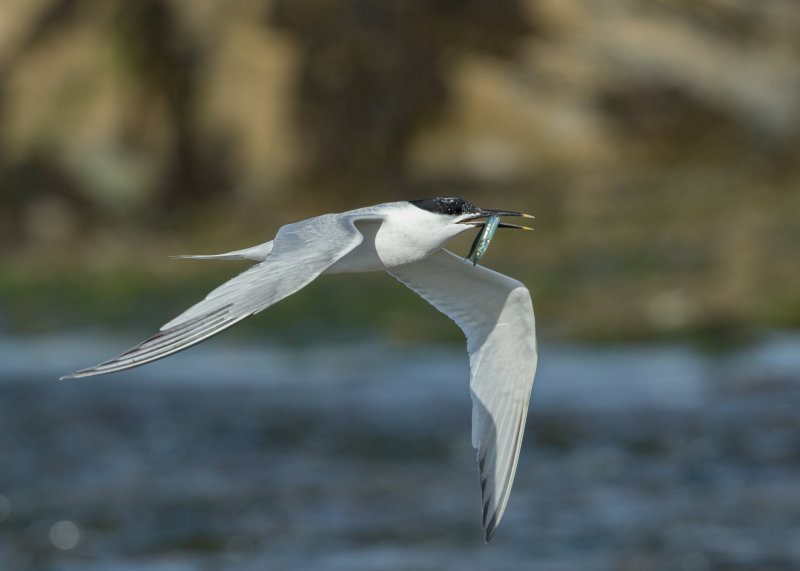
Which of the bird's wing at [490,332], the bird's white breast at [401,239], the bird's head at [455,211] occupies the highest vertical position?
the bird's head at [455,211]

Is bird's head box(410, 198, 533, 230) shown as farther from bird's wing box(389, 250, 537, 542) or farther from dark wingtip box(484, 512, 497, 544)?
dark wingtip box(484, 512, 497, 544)

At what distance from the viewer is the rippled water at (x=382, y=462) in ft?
45.0

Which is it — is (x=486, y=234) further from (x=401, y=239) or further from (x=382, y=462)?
(x=382, y=462)

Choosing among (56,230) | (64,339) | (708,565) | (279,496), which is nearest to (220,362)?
(64,339)

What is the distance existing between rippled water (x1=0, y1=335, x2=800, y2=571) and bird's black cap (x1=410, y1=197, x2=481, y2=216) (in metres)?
7.77

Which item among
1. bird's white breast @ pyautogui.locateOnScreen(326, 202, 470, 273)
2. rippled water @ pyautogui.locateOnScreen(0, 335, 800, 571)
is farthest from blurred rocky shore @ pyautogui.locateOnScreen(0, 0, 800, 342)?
bird's white breast @ pyautogui.locateOnScreen(326, 202, 470, 273)

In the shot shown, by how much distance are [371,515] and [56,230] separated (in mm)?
10983

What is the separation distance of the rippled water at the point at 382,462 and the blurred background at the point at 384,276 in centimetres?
5

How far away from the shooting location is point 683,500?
1455 cm

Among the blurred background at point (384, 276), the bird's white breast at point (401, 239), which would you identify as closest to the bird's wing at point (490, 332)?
the bird's white breast at point (401, 239)

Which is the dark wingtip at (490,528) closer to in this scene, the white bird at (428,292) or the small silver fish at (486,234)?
the white bird at (428,292)

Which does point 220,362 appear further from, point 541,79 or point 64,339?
point 541,79

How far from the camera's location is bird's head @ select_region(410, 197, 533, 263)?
567 cm

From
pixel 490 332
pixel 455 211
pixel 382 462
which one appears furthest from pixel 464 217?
pixel 382 462
